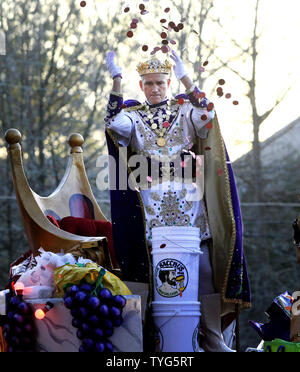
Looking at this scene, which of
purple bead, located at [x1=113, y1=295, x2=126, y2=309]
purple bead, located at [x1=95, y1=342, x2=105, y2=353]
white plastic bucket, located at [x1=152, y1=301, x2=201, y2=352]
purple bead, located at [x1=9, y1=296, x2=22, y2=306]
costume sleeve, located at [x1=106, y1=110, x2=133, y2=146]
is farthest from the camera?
costume sleeve, located at [x1=106, y1=110, x2=133, y2=146]

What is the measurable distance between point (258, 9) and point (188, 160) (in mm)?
6460

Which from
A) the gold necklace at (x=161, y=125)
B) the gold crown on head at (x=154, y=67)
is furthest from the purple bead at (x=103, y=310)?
the gold crown on head at (x=154, y=67)

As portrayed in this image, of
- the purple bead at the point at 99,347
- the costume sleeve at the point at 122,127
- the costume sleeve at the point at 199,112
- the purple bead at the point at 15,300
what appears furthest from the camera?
the costume sleeve at the point at 122,127

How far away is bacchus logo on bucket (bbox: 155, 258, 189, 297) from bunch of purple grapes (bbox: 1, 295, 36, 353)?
734mm

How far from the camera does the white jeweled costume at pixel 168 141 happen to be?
15.6ft

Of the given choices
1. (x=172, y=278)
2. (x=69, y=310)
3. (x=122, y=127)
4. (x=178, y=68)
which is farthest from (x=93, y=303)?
(x=178, y=68)

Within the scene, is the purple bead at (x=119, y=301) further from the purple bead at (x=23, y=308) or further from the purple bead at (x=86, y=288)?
the purple bead at (x=23, y=308)

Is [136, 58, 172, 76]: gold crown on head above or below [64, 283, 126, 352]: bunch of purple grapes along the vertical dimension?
above

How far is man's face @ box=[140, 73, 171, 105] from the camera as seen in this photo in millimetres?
4879

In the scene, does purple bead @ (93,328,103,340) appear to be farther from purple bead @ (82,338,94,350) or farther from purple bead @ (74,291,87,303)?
purple bead @ (74,291,87,303)

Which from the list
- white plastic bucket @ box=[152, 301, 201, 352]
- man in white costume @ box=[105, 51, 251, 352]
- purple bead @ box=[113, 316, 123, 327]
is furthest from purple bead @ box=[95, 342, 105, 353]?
man in white costume @ box=[105, 51, 251, 352]

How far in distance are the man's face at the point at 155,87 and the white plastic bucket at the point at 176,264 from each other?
0.92m
